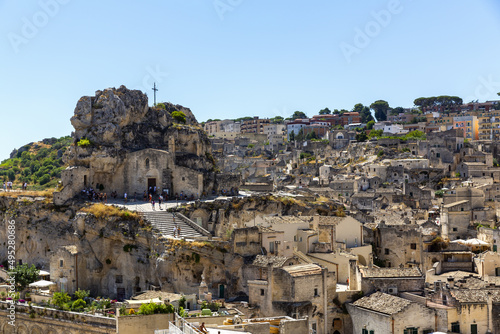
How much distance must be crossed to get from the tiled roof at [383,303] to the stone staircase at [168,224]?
12608mm

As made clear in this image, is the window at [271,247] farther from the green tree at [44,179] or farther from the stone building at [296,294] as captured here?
the green tree at [44,179]

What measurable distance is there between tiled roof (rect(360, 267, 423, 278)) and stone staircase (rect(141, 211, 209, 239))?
11812 millimetres

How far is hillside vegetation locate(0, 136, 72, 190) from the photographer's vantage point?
9074cm

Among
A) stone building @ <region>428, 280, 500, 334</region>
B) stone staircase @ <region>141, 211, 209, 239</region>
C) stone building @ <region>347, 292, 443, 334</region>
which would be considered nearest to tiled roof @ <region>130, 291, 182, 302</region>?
stone staircase @ <region>141, 211, 209, 239</region>

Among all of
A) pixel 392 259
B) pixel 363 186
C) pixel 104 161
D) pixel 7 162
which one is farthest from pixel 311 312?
pixel 7 162

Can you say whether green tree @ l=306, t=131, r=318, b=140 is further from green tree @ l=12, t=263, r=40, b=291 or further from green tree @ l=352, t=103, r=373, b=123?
green tree @ l=12, t=263, r=40, b=291

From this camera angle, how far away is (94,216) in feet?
153

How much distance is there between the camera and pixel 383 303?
120ft

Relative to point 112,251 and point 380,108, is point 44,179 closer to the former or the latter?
point 112,251

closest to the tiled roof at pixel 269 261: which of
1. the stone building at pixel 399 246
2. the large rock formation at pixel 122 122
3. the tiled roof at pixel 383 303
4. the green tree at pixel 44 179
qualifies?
the tiled roof at pixel 383 303

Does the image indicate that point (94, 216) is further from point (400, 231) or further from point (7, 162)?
point (7, 162)

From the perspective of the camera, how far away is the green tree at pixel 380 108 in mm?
164750

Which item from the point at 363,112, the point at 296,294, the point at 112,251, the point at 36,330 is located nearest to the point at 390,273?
the point at 296,294

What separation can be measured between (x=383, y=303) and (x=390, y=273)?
3.67 m
